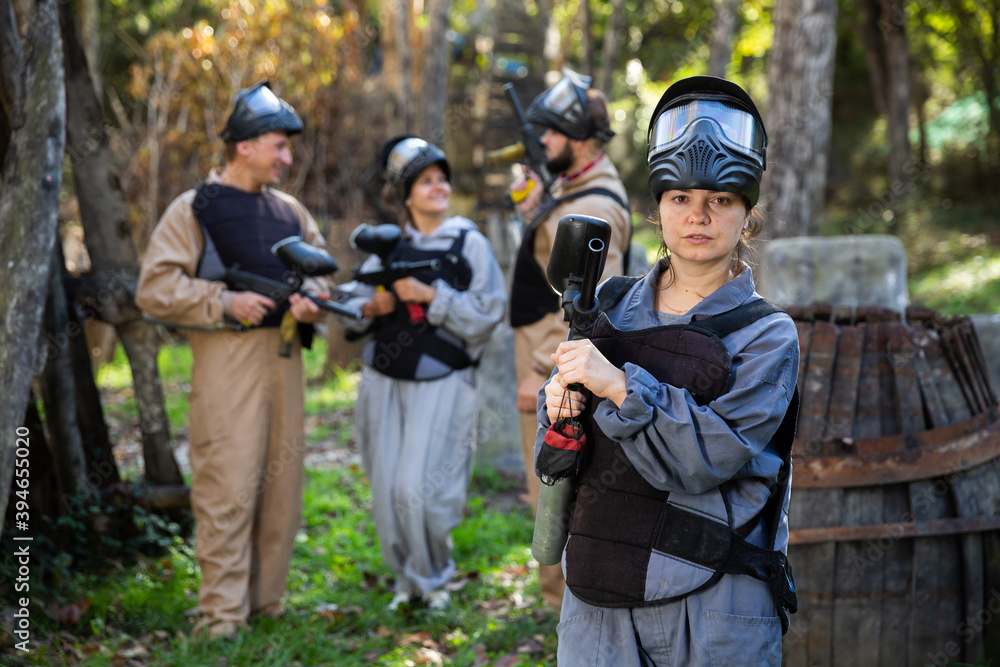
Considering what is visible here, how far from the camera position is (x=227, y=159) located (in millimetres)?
4539

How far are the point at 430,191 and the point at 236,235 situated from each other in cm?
110

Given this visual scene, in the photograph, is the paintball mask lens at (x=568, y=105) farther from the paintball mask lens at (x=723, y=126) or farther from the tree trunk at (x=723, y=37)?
the tree trunk at (x=723, y=37)

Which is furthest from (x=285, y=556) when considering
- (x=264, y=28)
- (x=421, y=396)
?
(x=264, y=28)

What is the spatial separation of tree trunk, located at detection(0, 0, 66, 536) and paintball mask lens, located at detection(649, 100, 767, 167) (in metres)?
2.62

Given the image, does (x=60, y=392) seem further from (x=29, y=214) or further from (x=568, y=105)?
(x=568, y=105)

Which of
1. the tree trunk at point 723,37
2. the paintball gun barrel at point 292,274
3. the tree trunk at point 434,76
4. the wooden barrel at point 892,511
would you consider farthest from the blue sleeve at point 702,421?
the tree trunk at point 723,37

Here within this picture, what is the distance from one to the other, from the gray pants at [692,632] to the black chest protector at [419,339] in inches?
102

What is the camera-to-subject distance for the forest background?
4.14 m

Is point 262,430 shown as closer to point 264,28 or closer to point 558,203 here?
point 558,203

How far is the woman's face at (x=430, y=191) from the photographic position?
4762 millimetres

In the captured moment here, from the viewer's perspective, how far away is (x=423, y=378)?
15.1 ft

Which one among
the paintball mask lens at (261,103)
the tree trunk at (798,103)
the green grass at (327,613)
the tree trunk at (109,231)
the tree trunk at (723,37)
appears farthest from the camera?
the tree trunk at (723,37)

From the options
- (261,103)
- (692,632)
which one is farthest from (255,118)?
(692,632)

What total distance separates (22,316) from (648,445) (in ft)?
8.67
